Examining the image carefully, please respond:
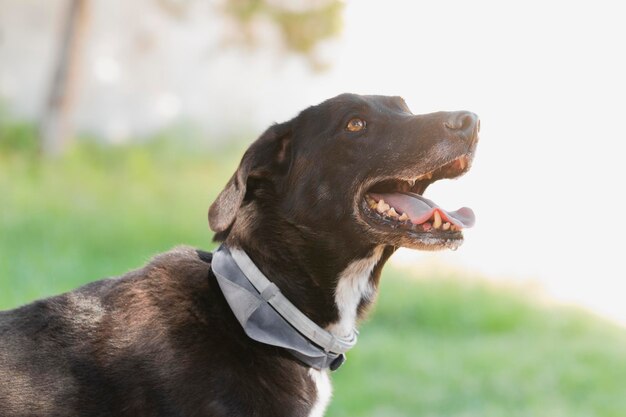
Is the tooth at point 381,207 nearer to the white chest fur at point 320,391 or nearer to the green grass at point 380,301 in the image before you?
the white chest fur at point 320,391

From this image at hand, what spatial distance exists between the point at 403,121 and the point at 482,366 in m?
5.02

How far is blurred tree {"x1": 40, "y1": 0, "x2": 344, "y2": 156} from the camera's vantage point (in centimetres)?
1113

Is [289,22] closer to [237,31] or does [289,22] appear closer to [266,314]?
[237,31]

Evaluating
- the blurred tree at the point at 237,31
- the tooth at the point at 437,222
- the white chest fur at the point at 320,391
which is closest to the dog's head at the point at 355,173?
the tooth at the point at 437,222

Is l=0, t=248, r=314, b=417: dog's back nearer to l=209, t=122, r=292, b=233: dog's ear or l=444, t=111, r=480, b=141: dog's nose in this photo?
l=209, t=122, r=292, b=233: dog's ear

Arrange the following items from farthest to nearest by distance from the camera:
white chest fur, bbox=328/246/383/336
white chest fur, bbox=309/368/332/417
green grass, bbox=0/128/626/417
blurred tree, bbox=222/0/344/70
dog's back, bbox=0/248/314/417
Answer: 1. blurred tree, bbox=222/0/344/70
2. green grass, bbox=0/128/626/417
3. white chest fur, bbox=328/246/383/336
4. white chest fur, bbox=309/368/332/417
5. dog's back, bbox=0/248/314/417

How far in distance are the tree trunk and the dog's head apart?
7921 mm

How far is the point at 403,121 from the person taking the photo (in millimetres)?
3699

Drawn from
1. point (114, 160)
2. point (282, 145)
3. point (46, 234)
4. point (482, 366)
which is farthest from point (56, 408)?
point (114, 160)

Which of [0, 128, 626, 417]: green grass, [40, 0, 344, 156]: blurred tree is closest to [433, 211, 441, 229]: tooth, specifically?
[0, 128, 626, 417]: green grass

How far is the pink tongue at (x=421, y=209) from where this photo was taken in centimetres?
357

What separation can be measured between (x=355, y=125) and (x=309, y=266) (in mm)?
564

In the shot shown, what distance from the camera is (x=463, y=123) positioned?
3594 mm

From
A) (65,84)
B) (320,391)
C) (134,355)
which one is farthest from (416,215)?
(65,84)
